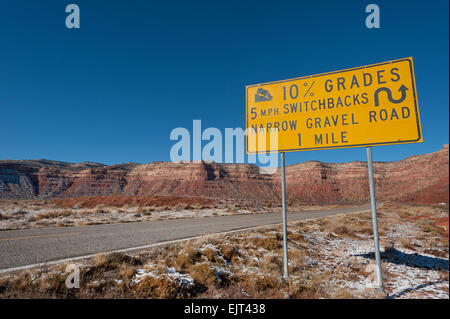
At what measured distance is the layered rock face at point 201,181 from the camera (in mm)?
83062

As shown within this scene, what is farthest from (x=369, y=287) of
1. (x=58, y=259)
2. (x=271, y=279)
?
(x=58, y=259)

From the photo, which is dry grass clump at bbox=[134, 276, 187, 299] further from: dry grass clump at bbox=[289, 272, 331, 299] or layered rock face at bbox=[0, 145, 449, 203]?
layered rock face at bbox=[0, 145, 449, 203]

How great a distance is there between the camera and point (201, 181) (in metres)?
95.7

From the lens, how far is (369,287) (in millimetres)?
4141

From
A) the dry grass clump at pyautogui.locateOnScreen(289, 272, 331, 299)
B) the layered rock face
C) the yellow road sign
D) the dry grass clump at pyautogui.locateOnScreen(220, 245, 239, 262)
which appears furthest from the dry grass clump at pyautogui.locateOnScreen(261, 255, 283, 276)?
the layered rock face

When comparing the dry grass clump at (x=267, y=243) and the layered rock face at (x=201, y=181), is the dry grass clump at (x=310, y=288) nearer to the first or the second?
the dry grass clump at (x=267, y=243)

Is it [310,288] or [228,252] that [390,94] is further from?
[228,252]

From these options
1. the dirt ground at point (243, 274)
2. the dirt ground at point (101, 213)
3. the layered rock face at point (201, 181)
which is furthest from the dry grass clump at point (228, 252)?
the layered rock face at point (201, 181)

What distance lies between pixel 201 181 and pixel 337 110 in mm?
92254

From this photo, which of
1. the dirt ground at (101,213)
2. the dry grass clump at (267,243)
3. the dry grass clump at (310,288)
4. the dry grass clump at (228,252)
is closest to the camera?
the dry grass clump at (310,288)

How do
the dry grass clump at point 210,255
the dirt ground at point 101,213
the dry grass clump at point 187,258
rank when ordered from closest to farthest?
the dry grass clump at point 187,258, the dry grass clump at point 210,255, the dirt ground at point 101,213

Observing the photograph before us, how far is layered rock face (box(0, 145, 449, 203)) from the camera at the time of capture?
273 feet

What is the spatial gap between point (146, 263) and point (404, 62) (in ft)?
21.3
